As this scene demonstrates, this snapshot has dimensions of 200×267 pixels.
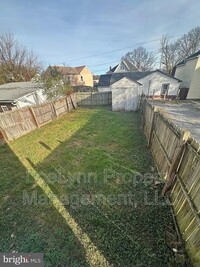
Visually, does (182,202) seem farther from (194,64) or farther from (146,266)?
(194,64)

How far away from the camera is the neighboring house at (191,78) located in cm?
1764

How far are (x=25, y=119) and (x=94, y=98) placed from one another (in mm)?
9800

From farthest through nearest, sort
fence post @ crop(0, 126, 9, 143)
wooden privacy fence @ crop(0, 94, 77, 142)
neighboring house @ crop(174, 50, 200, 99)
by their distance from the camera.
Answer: neighboring house @ crop(174, 50, 200, 99) → wooden privacy fence @ crop(0, 94, 77, 142) → fence post @ crop(0, 126, 9, 143)

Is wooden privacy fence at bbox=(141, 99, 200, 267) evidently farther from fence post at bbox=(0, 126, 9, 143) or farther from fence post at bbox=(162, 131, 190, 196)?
fence post at bbox=(0, 126, 9, 143)

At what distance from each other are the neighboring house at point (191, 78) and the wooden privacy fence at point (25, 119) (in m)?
16.7

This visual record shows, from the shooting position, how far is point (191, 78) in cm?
1847

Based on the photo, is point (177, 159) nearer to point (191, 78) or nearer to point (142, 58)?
point (191, 78)

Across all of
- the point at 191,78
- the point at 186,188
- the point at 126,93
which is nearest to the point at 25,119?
the point at 186,188

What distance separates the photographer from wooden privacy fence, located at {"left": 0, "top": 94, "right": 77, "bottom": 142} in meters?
7.30

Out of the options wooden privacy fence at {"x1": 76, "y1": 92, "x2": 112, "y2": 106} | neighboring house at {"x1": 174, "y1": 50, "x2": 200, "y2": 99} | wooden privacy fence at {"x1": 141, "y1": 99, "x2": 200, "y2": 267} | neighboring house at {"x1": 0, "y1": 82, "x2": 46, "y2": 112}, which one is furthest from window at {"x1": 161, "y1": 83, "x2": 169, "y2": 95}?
wooden privacy fence at {"x1": 141, "y1": 99, "x2": 200, "y2": 267}

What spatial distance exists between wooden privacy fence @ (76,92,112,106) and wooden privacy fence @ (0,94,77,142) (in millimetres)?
4953

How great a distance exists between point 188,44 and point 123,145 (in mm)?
39453

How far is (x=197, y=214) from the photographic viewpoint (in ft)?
6.52

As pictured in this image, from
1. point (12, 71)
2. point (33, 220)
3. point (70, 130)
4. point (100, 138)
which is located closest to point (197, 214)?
point (33, 220)
